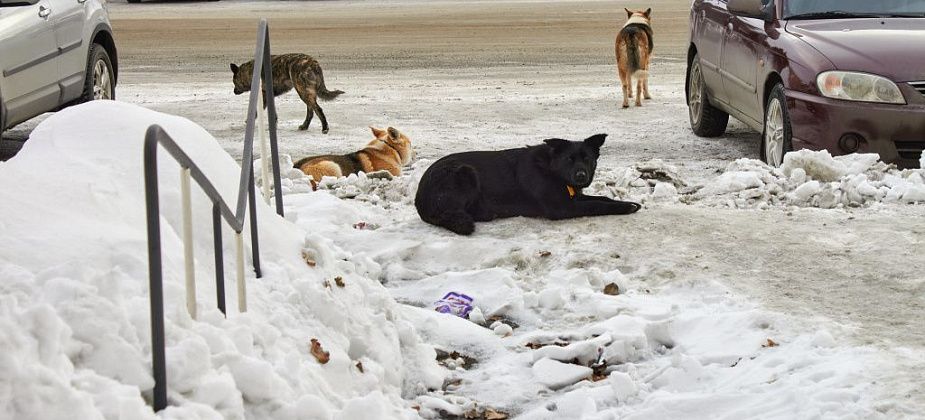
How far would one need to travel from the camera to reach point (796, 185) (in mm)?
9000

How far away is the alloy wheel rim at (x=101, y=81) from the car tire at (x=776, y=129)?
19.9 ft

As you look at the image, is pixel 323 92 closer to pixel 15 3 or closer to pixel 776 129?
pixel 15 3

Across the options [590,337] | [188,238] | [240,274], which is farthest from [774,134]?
[188,238]

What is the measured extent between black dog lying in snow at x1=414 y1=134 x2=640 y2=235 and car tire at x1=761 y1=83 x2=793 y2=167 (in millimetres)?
1732

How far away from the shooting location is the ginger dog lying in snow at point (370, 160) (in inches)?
397

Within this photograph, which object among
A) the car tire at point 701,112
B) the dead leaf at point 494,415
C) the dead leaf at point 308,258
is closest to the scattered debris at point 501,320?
the dead leaf at point 308,258

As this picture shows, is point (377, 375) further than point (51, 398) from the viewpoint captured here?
Yes

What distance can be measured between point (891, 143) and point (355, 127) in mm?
5963

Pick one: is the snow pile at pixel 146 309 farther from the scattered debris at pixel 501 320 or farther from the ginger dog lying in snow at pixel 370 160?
the ginger dog lying in snow at pixel 370 160

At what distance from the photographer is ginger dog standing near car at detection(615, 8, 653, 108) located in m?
14.8

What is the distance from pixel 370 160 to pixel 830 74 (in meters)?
3.59

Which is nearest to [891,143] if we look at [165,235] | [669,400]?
[669,400]

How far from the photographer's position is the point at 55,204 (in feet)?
15.9

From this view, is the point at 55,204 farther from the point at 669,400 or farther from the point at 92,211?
the point at 669,400
